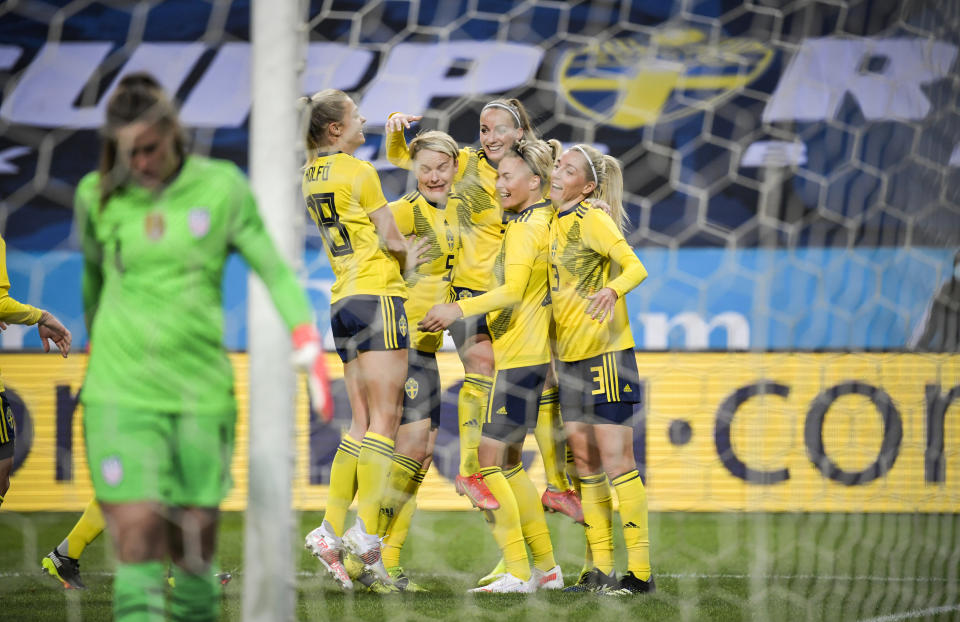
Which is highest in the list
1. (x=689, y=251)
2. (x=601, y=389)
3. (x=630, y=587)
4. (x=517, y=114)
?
(x=517, y=114)

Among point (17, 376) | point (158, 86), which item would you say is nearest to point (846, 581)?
point (158, 86)

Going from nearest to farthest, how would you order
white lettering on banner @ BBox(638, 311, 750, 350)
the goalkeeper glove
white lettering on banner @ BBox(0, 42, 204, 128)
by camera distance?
1. the goalkeeper glove
2. white lettering on banner @ BBox(0, 42, 204, 128)
3. white lettering on banner @ BBox(638, 311, 750, 350)

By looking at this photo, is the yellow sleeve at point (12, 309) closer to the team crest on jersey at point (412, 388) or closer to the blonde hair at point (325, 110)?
the blonde hair at point (325, 110)

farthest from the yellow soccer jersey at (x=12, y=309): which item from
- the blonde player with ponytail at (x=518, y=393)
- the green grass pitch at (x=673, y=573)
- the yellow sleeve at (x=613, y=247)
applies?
the yellow sleeve at (x=613, y=247)

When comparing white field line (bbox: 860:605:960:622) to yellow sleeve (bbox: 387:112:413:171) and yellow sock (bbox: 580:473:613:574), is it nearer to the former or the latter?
yellow sock (bbox: 580:473:613:574)

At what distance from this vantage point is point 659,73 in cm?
768

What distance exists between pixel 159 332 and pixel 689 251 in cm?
627

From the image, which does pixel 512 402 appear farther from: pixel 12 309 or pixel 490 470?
pixel 12 309

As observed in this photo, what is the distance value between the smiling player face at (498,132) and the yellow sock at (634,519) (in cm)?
152

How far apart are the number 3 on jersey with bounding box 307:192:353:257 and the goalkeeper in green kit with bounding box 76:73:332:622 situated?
69.6 inches

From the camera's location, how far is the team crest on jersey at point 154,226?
2293mm


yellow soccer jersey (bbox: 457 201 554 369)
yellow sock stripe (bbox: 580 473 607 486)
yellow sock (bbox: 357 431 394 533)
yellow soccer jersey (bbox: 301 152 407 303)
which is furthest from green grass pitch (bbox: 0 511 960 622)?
yellow soccer jersey (bbox: 301 152 407 303)

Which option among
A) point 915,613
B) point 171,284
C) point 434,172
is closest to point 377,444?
point 434,172

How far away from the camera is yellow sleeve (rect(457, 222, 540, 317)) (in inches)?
153
